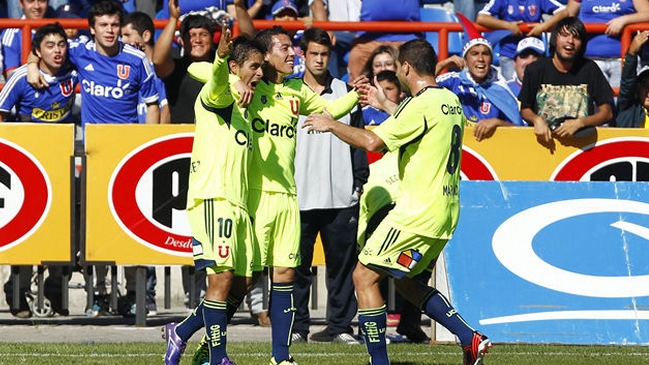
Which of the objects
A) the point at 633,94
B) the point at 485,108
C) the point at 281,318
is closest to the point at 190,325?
the point at 281,318

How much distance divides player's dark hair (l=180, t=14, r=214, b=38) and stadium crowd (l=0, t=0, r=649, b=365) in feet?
0.07

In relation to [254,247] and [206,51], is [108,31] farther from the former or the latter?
[254,247]

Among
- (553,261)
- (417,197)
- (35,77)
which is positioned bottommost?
(553,261)

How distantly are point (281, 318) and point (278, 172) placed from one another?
103 cm

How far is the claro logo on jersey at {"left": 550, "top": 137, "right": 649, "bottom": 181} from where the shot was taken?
1199cm

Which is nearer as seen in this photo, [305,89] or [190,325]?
[190,325]

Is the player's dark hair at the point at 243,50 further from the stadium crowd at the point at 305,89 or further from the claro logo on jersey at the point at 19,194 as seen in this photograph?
the claro logo on jersey at the point at 19,194

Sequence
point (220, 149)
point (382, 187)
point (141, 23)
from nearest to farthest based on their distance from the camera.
A: point (220, 149), point (382, 187), point (141, 23)

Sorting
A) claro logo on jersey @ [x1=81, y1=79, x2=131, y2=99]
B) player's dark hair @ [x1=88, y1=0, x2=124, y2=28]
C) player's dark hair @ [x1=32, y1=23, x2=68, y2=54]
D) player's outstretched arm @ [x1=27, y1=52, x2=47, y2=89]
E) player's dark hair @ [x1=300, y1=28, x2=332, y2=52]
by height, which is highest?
player's dark hair @ [x1=88, y1=0, x2=124, y2=28]

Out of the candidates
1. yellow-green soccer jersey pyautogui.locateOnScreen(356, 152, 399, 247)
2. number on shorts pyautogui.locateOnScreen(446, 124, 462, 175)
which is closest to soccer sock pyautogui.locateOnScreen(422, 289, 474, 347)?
number on shorts pyautogui.locateOnScreen(446, 124, 462, 175)

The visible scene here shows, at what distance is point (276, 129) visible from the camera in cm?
905

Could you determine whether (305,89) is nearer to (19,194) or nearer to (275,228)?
(275,228)

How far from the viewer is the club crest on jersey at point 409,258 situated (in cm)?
862

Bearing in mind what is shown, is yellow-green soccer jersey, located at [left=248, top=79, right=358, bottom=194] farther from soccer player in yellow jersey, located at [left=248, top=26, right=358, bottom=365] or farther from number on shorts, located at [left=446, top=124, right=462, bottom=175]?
number on shorts, located at [left=446, top=124, right=462, bottom=175]
